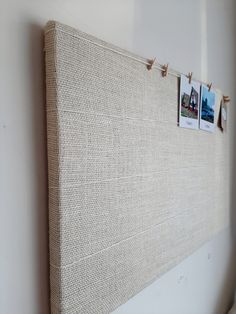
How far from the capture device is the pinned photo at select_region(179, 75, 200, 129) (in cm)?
108

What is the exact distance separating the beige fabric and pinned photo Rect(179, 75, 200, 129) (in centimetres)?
4

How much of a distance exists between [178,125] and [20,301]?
758 mm

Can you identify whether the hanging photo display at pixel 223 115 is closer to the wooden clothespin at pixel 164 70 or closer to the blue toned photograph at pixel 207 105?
the blue toned photograph at pixel 207 105

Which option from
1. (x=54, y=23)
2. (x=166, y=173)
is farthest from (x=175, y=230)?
(x=54, y=23)

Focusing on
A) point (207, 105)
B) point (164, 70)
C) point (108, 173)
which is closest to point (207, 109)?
point (207, 105)

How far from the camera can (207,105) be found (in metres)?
1.30

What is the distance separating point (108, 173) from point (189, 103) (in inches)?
21.8

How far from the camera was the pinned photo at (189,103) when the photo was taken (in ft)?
3.55

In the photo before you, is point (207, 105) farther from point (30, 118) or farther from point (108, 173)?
point (30, 118)

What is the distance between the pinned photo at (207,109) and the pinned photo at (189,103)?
0.06 metres

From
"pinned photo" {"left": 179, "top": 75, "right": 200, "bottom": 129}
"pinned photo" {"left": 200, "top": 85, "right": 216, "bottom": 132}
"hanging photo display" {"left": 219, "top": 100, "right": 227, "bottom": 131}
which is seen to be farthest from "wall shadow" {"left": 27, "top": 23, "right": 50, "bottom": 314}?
"hanging photo display" {"left": 219, "top": 100, "right": 227, "bottom": 131}

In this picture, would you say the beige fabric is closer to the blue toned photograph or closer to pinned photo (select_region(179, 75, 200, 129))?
pinned photo (select_region(179, 75, 200, 129))

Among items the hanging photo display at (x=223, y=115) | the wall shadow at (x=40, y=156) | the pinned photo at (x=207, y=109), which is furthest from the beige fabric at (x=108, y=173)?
the hanging photo display at (x=223, y=115)

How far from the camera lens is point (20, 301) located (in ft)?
2.00
